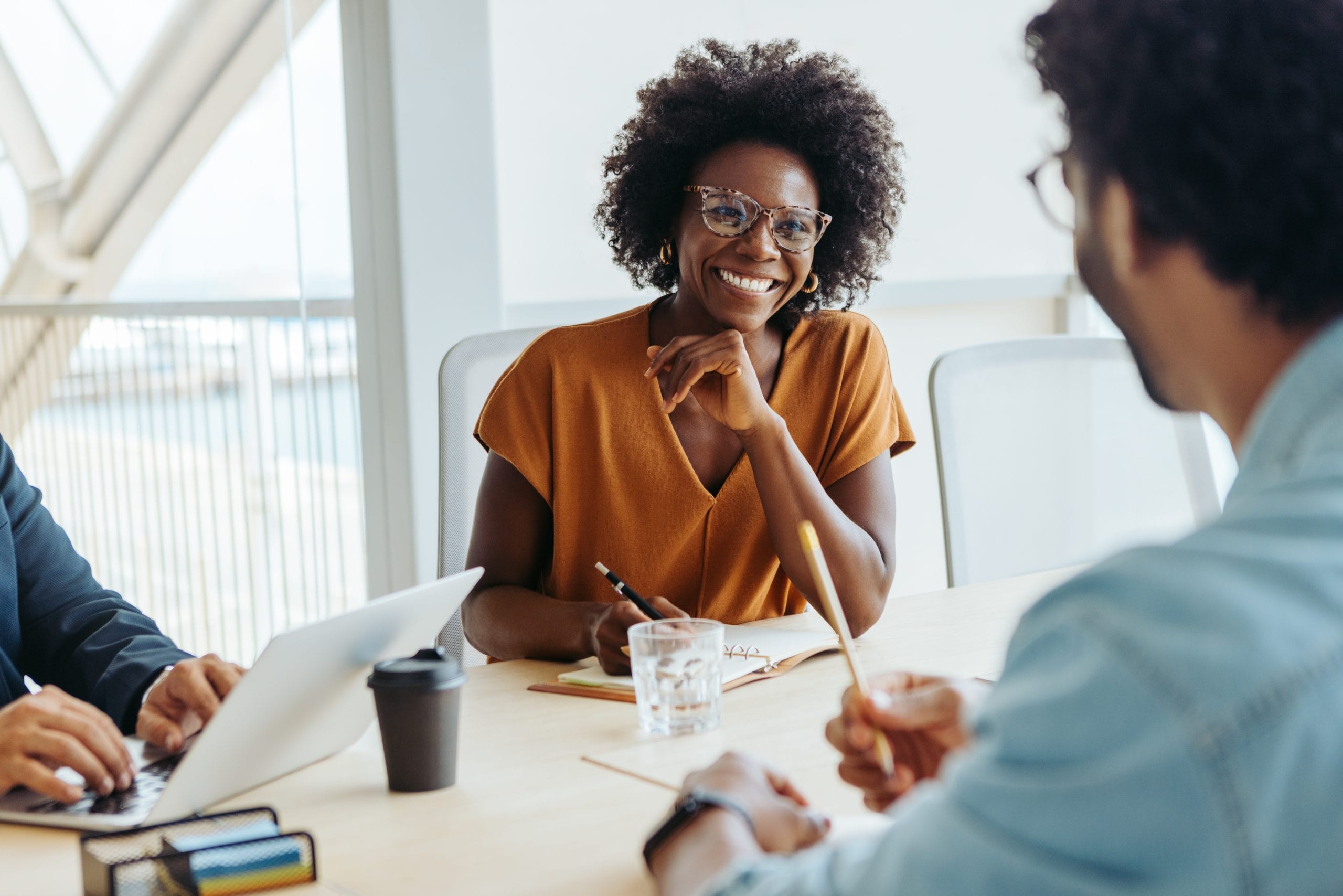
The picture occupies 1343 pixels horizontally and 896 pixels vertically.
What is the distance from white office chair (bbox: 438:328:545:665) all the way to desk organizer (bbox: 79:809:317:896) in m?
0.95

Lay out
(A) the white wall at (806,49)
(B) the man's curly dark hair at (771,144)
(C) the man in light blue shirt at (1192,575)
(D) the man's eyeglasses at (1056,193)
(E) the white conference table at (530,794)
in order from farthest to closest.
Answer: (A) the white wall at (806,49) → (B) the man's curly dark hair at (771,144) → (E) the white conference table at (530,794) → (D) the man's eyeglasses at (1056,193) → (C) the man in light blue shirt at (1192,575)

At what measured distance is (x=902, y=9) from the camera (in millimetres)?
3531

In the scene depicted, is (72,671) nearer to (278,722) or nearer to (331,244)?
(278,722)

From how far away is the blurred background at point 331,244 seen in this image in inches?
104

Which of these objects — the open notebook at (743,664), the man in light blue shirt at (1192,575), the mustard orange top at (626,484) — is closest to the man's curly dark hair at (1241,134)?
the man in light blue shirt at (1192,575)

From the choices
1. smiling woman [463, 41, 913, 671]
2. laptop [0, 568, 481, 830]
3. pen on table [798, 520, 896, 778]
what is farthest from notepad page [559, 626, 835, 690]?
pen on table [798, 520, 896, 778]

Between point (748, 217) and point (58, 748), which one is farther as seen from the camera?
point (748, 217)

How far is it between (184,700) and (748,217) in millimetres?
1050

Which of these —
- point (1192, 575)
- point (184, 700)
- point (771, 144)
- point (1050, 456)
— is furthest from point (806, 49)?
point (1192, 575)

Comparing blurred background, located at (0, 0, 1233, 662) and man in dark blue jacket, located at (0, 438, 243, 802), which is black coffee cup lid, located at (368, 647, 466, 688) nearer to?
man in dark blue jacket, located at (0, 438, 243, 802)

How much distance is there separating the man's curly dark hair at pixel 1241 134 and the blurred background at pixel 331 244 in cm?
192

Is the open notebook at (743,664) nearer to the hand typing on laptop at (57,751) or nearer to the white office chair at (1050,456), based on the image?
the hand typing on laptop at (57,751)

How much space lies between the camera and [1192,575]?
1.73 ft

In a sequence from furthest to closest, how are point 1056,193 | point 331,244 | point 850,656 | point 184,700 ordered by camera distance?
point 331,244, point 184,700, point 850,656, point 1056,193
